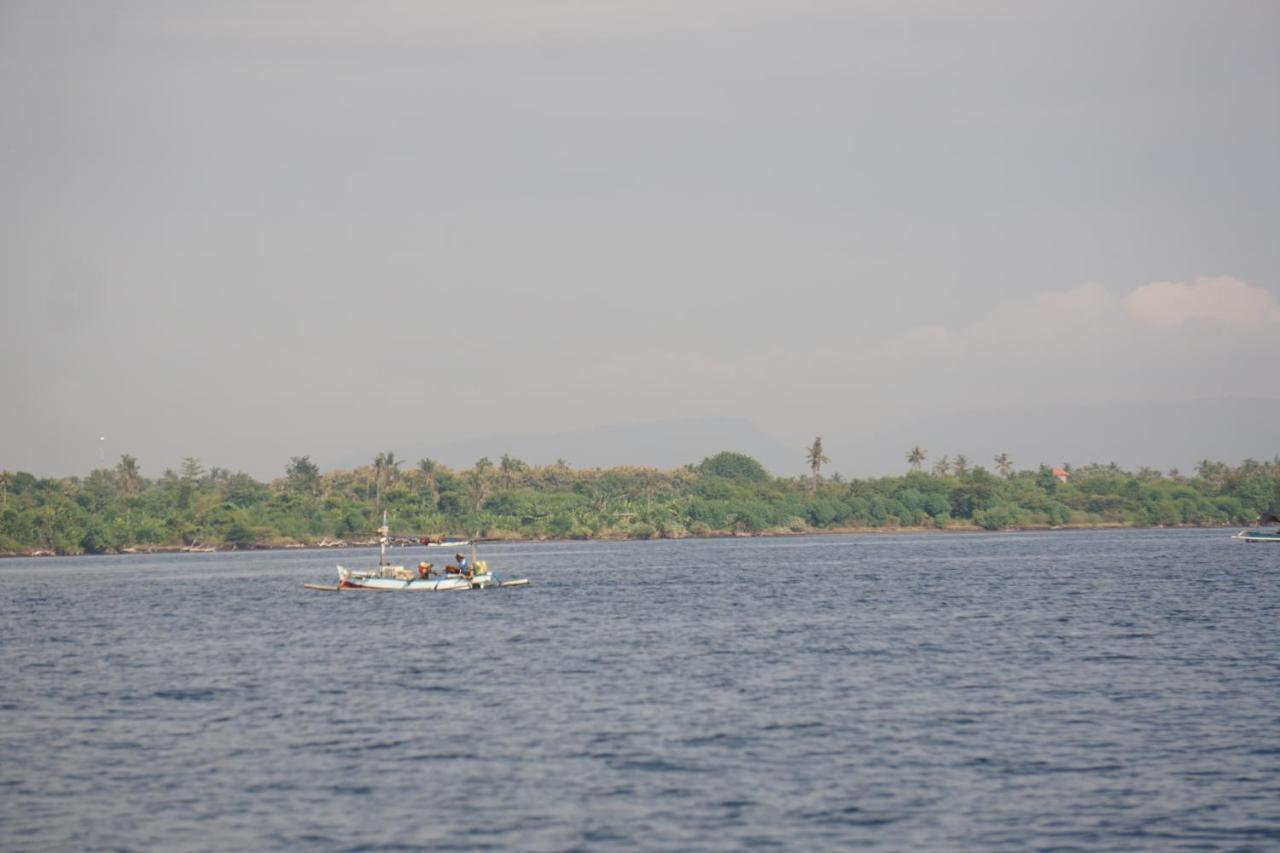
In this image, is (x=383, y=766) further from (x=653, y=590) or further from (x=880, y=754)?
(x=653, y=590)

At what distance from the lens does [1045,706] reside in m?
42.8

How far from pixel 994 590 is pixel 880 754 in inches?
2484

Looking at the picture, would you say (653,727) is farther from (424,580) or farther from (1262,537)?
(1262,537)

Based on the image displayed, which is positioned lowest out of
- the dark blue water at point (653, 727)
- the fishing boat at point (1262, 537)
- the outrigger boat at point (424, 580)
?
the dark blue water at point (653, 727)

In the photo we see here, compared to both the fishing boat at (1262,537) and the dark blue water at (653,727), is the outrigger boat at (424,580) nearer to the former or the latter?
the dark blue water at (653,727)

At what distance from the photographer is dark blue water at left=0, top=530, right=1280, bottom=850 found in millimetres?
28922

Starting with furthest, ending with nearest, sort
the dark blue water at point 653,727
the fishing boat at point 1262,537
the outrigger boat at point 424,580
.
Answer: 1. the fishing boat at point 1262,537
2. the outrigger boat at point 424,580
3. the dark blue water at point 653,727

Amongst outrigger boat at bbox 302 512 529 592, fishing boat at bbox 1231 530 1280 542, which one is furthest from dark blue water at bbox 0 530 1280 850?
fishing boat at bbox 1231 530 1280 542

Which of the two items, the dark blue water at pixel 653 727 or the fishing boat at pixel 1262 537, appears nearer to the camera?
the dark blue water at pixel 653 727

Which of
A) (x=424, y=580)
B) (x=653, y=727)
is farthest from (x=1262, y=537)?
(x=653, y=727)

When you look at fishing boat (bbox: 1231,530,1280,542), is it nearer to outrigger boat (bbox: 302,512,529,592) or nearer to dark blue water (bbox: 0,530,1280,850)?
dark blue water (bbox: 0,530,1280,850)

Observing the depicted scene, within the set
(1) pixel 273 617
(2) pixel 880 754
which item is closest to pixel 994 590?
(1) pixel 273 617

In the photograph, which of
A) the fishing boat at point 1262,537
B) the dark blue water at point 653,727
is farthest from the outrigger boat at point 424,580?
the fishing boat at point 1262,537

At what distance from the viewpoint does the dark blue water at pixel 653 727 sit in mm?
28922
